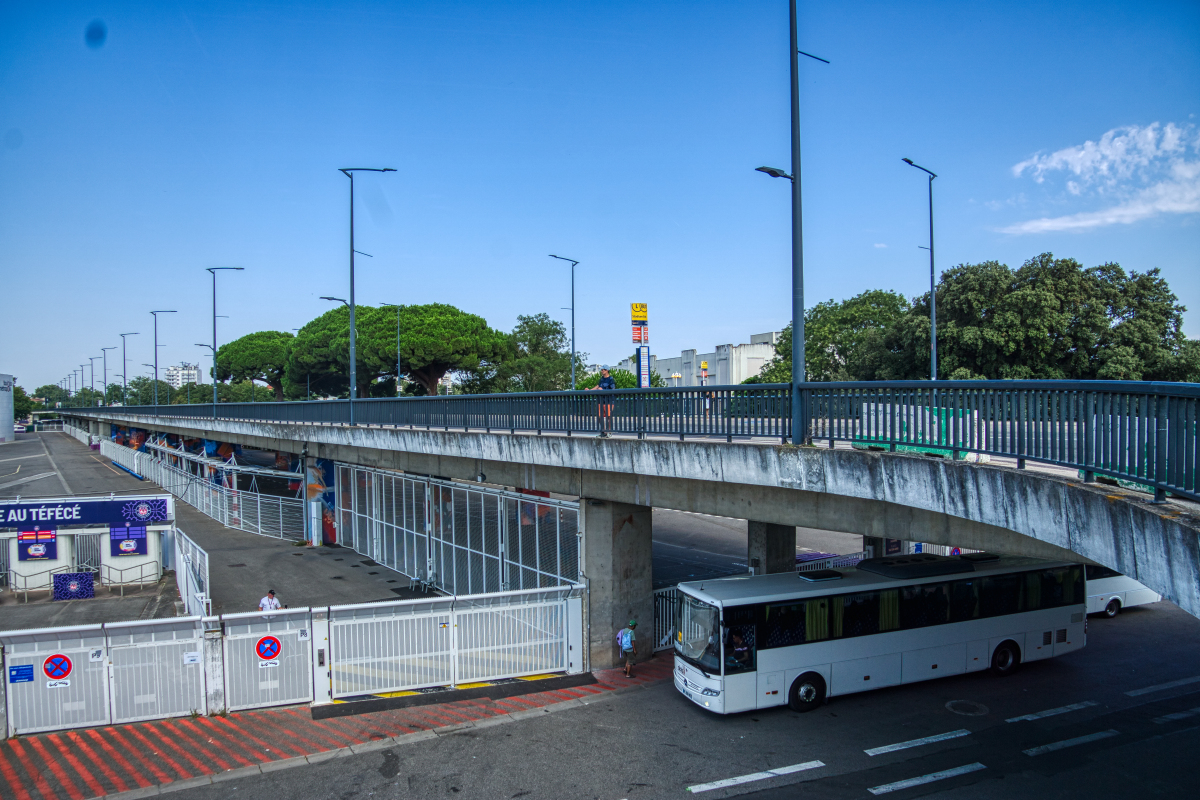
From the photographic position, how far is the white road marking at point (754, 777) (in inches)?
395

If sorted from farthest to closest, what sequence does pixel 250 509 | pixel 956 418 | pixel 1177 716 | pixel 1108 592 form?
1. pixel 250 509
2. pixel 1108 592
3. pixel 1177 716
4. pixel 956 418

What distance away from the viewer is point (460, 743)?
38.3 ft

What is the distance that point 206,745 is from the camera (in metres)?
11.4

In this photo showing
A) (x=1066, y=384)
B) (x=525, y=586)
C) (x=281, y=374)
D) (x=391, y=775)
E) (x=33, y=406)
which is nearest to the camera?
(x=1066, y=384)

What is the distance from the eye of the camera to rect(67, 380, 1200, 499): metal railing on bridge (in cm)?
599

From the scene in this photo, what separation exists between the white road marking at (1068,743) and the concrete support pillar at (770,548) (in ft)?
24.3

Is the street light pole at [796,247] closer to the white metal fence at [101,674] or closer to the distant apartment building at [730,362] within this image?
the white metal fence at [101,674]

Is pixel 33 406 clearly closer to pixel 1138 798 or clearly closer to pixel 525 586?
pixel 525 586

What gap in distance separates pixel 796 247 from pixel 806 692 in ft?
26.0

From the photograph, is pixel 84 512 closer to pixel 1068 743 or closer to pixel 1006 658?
pixel 1006 658

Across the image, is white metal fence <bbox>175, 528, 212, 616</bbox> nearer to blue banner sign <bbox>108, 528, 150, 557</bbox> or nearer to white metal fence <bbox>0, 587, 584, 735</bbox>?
blue banner sign <bbox>108, 528, 150, 557</bbox>

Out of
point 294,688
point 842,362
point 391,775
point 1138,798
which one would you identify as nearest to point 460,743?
point 391,775

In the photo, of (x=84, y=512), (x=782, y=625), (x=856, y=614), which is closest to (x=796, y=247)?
(x=782, y=625)

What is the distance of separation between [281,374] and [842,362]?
7723 cm
